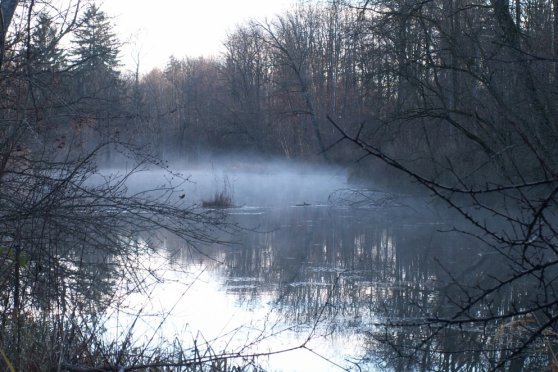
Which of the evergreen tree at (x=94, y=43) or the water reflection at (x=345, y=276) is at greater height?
the evergreen tree at (x=94, y=43)

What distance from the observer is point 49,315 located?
5461 millimetres

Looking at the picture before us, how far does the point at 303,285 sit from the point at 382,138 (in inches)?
108

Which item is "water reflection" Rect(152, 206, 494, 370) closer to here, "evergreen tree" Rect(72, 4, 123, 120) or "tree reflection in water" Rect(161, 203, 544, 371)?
"tree reflection in water" Rect(161, 203, 544, 371)

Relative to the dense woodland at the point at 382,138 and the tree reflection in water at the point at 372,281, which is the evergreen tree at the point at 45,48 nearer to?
the dense woodland at the point at 382,138

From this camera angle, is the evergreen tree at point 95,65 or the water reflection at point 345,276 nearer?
the evergreen tree at point 95,65

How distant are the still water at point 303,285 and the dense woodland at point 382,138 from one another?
0.65 m

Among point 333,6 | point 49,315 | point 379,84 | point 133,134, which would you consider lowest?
point 49,315

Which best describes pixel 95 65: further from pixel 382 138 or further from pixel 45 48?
pixel 382 138

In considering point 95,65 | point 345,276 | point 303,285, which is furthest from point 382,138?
point 95,65

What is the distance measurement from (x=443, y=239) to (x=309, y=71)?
2336 centimetres

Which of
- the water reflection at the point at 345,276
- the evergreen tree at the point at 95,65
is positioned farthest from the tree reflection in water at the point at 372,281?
the evergreen tree at the point at 95,65

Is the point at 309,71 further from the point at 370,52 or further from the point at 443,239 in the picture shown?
the point at 370,52

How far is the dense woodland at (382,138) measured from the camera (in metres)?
4.25

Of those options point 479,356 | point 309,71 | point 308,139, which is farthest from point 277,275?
point 309,71
